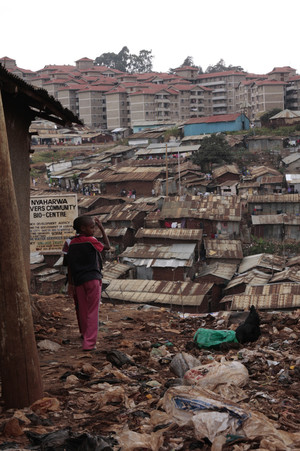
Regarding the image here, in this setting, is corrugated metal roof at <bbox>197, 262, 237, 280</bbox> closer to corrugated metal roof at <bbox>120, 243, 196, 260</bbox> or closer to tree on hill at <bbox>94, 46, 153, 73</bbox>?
corrugated metal roof at <bbox>120, 243, 196, 260</bbox>

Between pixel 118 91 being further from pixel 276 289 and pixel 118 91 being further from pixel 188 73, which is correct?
pixel 276 289

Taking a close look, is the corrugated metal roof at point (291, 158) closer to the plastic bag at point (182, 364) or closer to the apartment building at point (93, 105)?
the apartment building at point (93, 105)

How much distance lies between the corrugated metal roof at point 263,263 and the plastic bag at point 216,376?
21103 millimetres

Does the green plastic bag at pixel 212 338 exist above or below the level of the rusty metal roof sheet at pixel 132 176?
below

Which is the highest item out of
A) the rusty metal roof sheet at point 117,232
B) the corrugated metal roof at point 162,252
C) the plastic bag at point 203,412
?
the plastic bag at point 203,412

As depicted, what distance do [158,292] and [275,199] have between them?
15.2 metres

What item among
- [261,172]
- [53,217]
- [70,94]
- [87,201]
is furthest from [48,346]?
[70,94]

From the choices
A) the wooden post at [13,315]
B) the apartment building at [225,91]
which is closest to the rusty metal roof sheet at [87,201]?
the wooden post at [13,315]

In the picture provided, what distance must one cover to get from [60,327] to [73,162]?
148 ft

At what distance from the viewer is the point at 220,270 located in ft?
84.4

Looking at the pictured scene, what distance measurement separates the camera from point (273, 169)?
1642 inches

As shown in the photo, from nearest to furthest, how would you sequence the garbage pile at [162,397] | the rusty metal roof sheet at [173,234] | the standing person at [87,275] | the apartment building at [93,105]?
the garbage pile at [162,397], the standing person at [87,275], the rusty metal roof sheet at [173,234], the apartment building at [93,105]

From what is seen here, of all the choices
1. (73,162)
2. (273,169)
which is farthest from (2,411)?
(73,162)

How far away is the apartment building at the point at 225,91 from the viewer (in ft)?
236
